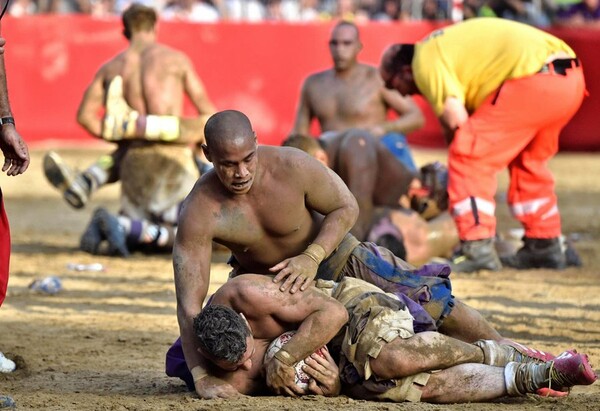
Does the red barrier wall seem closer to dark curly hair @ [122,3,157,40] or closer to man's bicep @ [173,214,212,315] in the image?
dark curly hair @ [122,3,157,40]

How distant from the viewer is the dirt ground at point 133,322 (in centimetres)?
558

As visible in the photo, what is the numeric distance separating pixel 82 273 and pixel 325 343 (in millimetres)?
4702

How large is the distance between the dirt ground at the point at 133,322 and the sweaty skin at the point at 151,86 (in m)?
1.14

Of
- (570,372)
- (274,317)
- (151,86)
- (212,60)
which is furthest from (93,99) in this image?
(212,60)

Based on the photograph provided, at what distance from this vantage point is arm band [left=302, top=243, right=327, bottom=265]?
560 centimetres

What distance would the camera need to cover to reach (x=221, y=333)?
515 cm

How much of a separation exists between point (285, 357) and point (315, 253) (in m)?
0.54

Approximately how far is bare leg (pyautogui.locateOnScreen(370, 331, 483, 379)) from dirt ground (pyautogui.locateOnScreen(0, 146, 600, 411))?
155 millimetres

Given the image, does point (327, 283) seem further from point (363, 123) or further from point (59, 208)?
point (59, 208)

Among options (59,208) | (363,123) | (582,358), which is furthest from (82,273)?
(582,358)

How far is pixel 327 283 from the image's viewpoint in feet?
18.8

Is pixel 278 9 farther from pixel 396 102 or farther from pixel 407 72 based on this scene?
pixel 407 72

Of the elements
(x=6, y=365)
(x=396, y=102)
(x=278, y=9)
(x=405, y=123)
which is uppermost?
(x=396, y=102)

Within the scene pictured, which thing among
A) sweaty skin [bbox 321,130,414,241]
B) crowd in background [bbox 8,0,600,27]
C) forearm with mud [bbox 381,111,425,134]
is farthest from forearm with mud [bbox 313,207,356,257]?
crowd in background [bbox 8,0,600,27]
